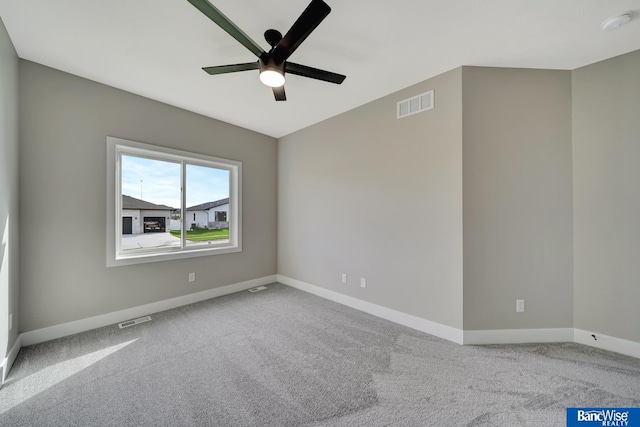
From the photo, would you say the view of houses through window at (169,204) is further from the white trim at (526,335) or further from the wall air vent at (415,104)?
the white trim at (526,335)

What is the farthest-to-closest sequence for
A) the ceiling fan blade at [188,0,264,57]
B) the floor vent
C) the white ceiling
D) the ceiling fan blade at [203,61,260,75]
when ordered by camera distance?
1. the floor vent
2. the ceiling fan blade at [203,61,260,75]
3. the white ceiling
4. the ceiling fan blade at [188,0,264,57]

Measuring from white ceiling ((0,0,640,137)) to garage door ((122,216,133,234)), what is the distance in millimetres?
1582

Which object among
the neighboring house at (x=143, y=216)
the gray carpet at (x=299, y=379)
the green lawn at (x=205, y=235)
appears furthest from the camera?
the green lawn at (x=205, y=235)

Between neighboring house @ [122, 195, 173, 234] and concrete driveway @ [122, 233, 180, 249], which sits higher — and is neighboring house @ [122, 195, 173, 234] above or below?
above

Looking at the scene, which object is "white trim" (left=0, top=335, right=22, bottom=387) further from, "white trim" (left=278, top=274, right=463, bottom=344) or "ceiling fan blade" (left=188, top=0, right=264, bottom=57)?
"white trim" (left=278, top=274, right=463, bottom=344)

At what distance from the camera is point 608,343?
2.19 metres

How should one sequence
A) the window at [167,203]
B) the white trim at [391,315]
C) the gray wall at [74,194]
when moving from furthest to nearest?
the window at [167,203] → the white trim at [391,315] → the gray wall at [74,194]

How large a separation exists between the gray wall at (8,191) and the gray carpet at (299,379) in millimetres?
480

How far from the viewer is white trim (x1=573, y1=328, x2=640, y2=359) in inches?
→ 82.4

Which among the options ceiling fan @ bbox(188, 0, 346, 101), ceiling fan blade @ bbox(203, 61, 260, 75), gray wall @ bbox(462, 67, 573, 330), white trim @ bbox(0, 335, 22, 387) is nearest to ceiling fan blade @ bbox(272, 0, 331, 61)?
ceiling fan @ bbox(188, 0, 346, 101)

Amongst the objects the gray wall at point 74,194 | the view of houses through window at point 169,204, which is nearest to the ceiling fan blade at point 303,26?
the gray wall at point 74,194

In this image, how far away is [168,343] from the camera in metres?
2.35

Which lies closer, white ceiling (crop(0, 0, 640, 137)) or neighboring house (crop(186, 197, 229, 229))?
white ceiling (crop(0, 0, 640, 137))

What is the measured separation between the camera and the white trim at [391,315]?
243cm
